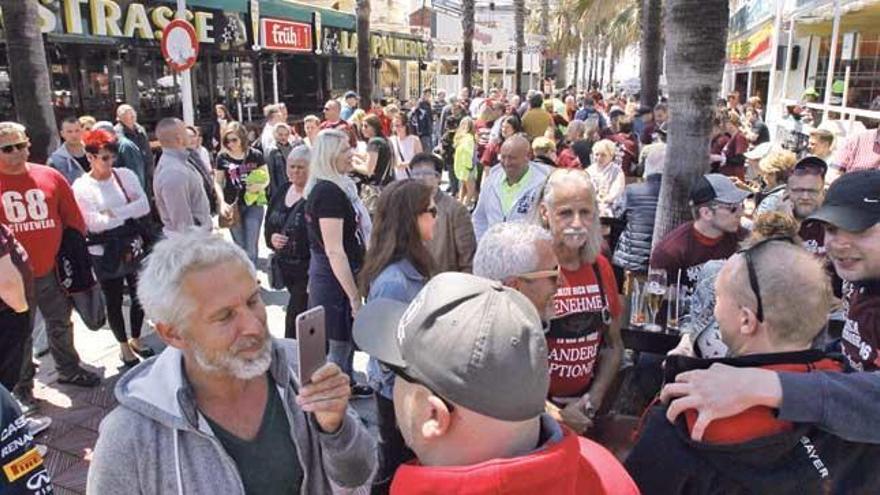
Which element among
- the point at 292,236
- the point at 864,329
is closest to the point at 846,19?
the point at 292,236

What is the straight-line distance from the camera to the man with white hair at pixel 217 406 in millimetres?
1651

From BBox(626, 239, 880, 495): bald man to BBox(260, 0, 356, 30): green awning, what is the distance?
16711mm

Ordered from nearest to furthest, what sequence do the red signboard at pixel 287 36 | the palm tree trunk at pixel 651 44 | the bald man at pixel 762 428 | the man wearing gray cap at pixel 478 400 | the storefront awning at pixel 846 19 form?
the man wearing gray cap at pixel 478 400
the bald man at pixel 762 428
the palm tree trunk at pixel 651 44
the storefront awning at pixel 846 19
the red signboard at pixel 287 36

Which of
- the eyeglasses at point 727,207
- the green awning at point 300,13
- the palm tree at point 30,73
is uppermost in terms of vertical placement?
the green awning at point 300,13

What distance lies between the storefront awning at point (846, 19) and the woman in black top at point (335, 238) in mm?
12259

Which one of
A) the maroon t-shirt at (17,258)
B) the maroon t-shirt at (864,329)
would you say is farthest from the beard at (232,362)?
the maroon t-shirt at (17,258)

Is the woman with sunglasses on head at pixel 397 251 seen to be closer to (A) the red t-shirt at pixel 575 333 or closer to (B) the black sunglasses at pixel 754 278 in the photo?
(A) the red t-shirt at pixel 575 333

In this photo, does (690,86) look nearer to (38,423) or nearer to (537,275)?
(537,275)

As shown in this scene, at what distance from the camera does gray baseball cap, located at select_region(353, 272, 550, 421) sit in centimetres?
113

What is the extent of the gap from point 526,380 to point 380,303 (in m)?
0.54

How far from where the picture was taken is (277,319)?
19.6 feet

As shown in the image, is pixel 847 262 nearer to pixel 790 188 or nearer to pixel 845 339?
pixel 845 339

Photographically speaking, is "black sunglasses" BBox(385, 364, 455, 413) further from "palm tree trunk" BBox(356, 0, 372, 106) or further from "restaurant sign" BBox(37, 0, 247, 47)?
"palm tree trunk" BBox(356, 0, 372, 106)

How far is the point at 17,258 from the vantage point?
353cm
